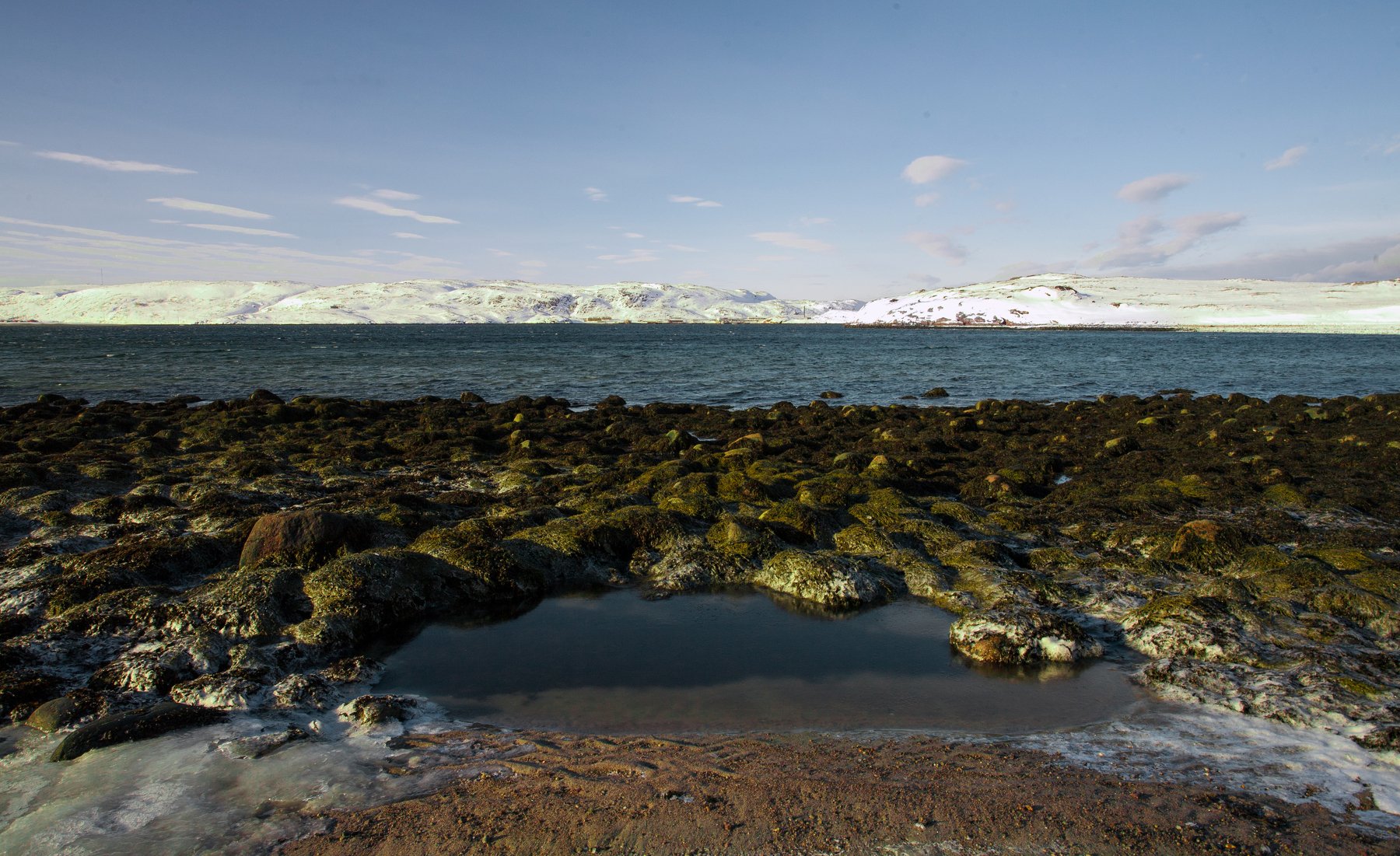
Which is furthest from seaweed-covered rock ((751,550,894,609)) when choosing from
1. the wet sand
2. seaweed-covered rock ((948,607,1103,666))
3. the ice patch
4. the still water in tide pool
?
the wet sand

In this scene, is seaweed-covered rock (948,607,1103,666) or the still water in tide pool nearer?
the still water in tide pool

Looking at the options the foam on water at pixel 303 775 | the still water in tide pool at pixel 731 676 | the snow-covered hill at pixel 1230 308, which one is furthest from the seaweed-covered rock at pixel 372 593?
the snow-covered hill at pixel 1230 308

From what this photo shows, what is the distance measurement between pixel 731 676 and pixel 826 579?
2.90m

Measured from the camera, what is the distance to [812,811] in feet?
17.5

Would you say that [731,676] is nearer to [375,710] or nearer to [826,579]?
[826,579]

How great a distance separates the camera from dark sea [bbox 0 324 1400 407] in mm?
40344

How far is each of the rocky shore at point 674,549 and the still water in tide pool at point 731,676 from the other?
0.53 metres

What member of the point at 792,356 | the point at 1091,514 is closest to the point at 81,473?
the point at 1091,514

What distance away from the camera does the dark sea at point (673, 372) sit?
40344 millimetres

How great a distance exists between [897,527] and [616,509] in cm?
503

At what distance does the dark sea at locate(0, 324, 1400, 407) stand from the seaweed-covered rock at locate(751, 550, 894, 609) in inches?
966

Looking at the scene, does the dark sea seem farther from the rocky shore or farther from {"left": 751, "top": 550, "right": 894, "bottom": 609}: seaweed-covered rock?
{"left": 751, "top": 550, "right": 894, "bottom": 609}: seaweed-covered rock

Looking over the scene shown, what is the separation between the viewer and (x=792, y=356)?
74.0 meters

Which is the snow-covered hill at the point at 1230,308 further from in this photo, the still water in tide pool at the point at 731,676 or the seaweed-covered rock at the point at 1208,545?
the still water in tide pool at the point at 731,676
